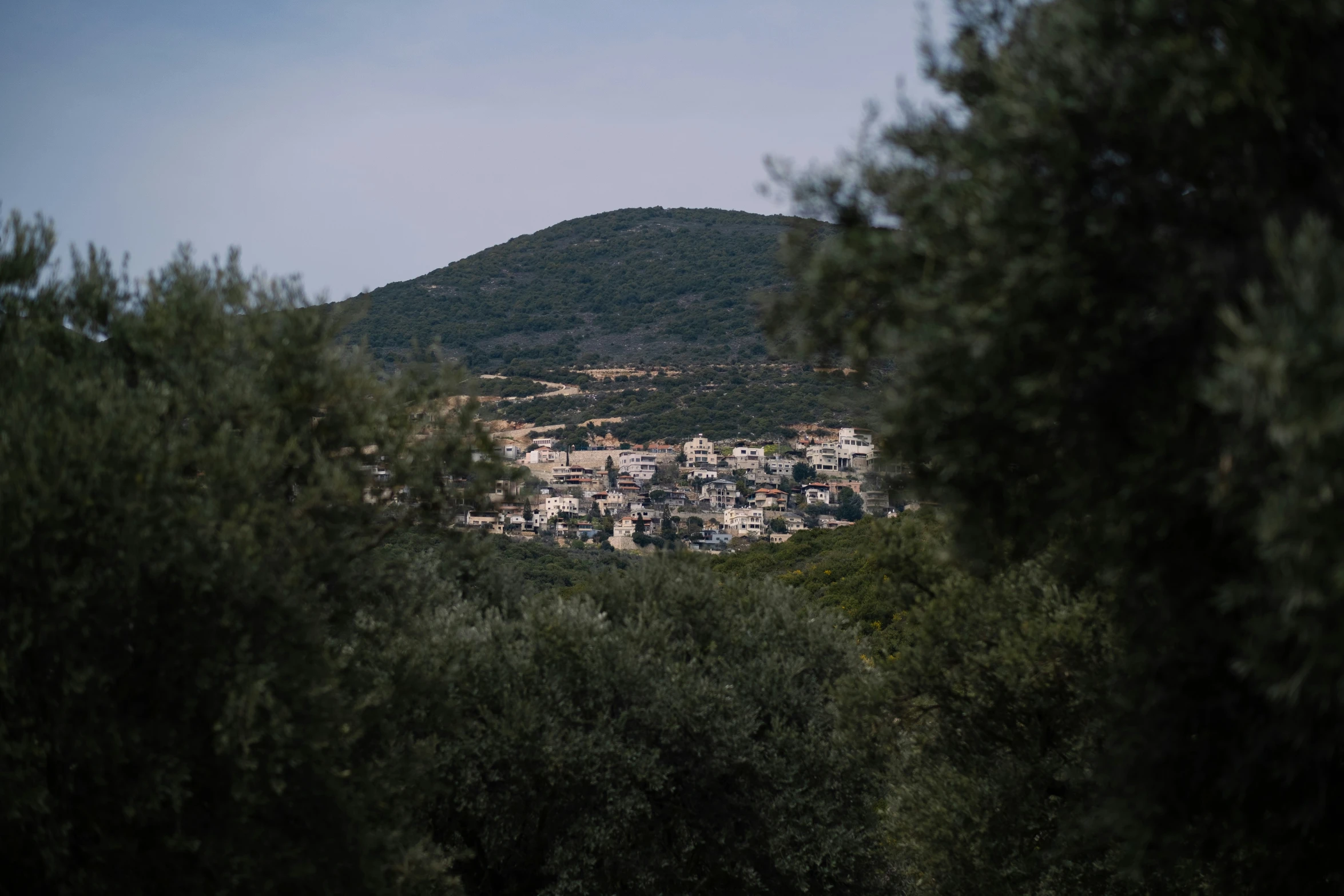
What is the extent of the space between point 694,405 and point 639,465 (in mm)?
15007

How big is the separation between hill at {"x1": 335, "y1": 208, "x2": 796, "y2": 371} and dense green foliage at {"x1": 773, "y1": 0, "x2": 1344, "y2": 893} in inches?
5903

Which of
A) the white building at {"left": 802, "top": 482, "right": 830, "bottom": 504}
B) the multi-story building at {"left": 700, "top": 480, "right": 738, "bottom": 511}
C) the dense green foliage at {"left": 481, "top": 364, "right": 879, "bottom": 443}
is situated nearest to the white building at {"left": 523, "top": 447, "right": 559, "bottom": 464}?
the dense green foliage at {"left": 481, "top": 364, "right": 879, "bottom": 443}

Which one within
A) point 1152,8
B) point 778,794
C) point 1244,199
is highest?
point 1152,8

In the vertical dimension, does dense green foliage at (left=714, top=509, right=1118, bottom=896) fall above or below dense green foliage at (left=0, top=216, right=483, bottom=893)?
below

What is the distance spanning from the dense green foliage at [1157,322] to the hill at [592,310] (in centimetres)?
14992

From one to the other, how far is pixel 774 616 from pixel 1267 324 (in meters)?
20.7

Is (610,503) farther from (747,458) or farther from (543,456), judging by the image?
(747,458)

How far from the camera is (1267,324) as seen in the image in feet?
16.6

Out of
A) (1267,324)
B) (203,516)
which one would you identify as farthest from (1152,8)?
(203,516)

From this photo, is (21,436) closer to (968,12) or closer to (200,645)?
(200,645)

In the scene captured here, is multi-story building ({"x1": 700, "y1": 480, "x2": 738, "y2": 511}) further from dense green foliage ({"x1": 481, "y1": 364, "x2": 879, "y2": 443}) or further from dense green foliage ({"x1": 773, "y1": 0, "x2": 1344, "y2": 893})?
dense green foliage ({"x1": 773, "y1": 0, "x2": 1344, "y2": 893})

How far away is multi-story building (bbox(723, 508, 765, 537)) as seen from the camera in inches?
4560

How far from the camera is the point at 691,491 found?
131750 millimetres

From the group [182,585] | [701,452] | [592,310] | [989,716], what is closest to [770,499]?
[701,452]
